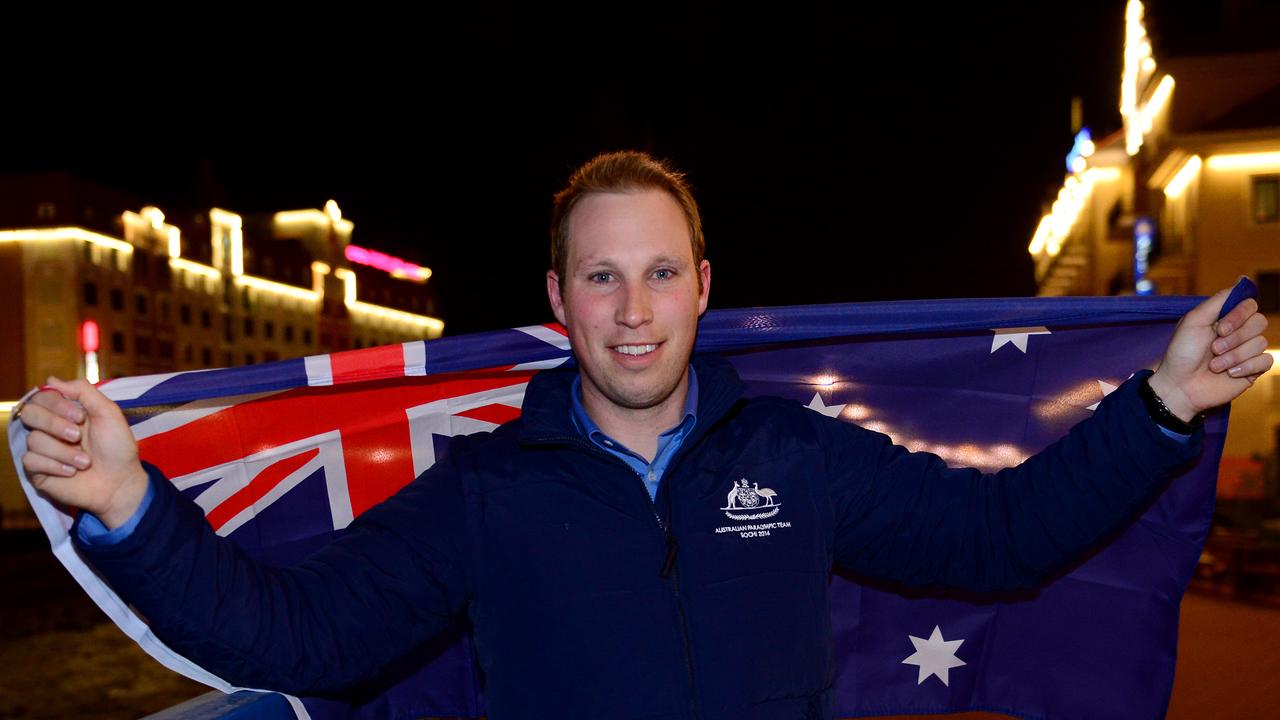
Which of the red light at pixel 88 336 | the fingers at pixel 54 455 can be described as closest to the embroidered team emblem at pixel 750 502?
the fingers at pixel 54 455

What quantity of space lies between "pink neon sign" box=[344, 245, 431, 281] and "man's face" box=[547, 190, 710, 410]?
86.3 m

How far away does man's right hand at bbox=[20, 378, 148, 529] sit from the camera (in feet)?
7.47

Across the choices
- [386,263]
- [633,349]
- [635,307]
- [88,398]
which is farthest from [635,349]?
[386,263]

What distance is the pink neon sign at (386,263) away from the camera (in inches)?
3489

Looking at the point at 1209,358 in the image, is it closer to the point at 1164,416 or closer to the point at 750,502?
the point at 1164,416

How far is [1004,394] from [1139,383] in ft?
3.63

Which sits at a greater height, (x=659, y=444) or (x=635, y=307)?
(x=635, y=307)

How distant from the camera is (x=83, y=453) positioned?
7.53 ft

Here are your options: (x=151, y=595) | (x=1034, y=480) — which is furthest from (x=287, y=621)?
(x=1034, y=480)

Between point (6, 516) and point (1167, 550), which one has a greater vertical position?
point (1167, 550)

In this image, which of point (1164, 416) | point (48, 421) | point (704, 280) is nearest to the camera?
point (48, 421)

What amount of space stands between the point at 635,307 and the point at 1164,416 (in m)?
1.46

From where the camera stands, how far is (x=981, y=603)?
384cm

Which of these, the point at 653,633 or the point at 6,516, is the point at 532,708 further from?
the point at 6,516
